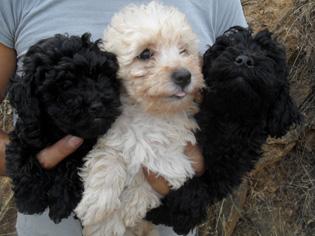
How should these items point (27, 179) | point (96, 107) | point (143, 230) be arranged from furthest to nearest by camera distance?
point (143, 230) < point (27, 179) < point (96, 107)

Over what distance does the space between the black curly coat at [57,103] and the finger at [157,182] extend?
0.26 m

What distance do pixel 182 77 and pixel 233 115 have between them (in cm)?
25

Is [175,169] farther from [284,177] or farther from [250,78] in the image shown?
[284,177]

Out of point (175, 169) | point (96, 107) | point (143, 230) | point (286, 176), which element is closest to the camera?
point (96, 107)

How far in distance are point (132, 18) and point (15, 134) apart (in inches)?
23.0

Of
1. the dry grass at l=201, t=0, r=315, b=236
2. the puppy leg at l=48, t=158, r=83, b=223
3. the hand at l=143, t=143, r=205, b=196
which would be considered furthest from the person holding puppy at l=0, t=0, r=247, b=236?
the dry grass at l=201, t=0, r=315, b=236

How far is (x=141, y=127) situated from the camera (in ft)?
6.75

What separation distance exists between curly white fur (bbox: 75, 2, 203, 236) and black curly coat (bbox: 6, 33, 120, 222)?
0.08m

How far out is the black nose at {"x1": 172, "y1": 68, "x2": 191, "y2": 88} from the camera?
6.26 ft

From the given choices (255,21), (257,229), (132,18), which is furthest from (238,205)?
(132,18)

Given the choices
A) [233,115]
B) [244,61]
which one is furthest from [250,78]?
[233,115]

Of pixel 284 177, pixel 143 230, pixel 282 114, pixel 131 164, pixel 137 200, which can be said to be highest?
pixel 282 114

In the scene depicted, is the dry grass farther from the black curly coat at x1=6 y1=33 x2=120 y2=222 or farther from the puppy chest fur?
the black curly coat at x1=6 y1=33 x2=120 y2=222

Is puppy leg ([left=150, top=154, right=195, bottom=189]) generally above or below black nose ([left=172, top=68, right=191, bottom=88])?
below
